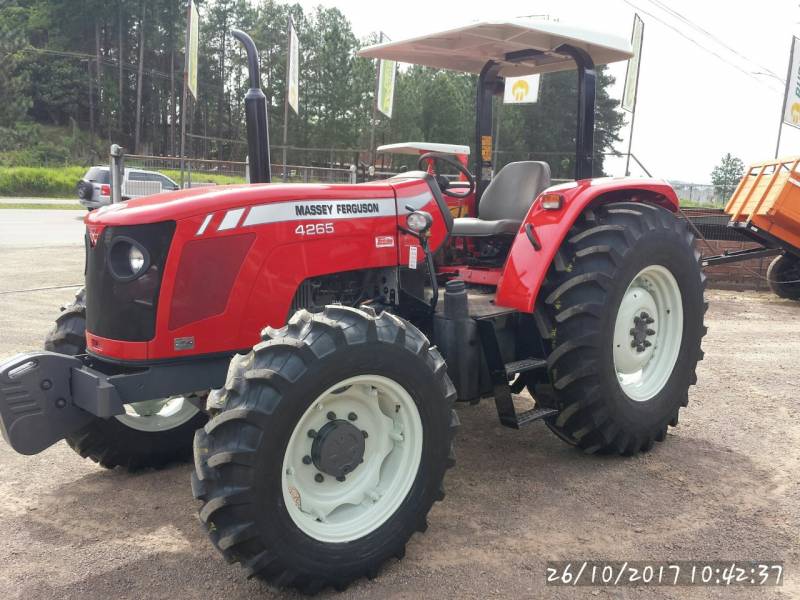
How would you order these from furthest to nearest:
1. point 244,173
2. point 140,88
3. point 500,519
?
point 140,88 < point 244,173 < point 500,519

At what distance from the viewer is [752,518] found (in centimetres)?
321

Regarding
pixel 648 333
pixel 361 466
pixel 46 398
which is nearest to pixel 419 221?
pixel 361 466

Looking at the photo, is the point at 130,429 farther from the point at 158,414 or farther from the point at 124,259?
the point at 124,259

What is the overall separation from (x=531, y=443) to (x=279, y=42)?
57.5m

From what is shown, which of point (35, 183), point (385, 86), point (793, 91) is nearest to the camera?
point (793, 91)

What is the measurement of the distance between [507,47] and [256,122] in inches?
65.9

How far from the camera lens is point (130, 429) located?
11.9 feet

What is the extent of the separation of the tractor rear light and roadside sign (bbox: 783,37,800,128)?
47.8 ft

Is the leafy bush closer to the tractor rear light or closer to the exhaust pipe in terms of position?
the exhaust pipe

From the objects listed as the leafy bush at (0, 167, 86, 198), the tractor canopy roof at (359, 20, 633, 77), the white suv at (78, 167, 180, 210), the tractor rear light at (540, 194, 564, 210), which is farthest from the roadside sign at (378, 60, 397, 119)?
the leafy bush at (0, 167, 86, 198)

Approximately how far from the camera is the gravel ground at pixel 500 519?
2643mm

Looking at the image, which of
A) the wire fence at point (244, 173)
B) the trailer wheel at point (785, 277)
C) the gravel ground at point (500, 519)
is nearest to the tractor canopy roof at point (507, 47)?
the gravel ground at point (500, 519)

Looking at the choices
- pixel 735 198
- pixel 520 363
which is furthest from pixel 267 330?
pixel 735 198

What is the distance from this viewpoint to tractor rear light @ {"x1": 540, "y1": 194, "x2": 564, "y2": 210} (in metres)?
3.66
